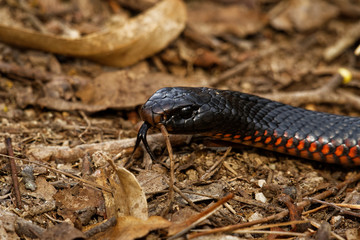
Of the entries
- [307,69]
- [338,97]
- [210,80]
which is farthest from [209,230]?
[307,69]

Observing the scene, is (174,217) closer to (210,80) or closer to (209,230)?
(209,230)

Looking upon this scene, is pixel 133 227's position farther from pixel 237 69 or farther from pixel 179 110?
pixel 237 69

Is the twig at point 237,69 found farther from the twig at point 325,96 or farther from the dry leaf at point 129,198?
the dry leaf at point 129,198

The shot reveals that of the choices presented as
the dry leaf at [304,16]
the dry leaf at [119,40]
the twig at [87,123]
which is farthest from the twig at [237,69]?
the twig at [87,123]

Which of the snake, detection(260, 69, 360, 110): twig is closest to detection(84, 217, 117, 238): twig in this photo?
the snake

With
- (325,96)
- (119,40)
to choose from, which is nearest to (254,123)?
(325,96)

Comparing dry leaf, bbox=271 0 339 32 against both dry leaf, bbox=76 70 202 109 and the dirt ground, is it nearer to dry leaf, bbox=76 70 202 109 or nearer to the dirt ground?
the dirt ground
